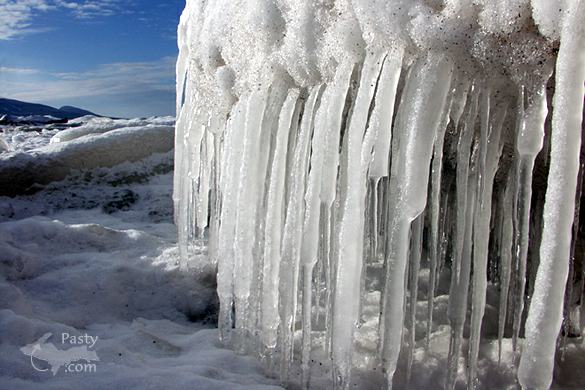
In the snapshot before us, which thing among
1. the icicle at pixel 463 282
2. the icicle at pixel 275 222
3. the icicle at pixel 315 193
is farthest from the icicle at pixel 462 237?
the icicle at pixel 275 222

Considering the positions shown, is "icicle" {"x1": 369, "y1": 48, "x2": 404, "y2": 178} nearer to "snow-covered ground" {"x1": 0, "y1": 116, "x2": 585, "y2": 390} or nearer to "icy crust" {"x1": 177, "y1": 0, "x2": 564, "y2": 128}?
"icy crust" {"x1": 177, "y1": 0, "x2": 564, "y2": 128}

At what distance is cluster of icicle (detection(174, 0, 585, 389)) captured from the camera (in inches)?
44.3

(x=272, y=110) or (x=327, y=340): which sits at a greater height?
(x=272, y=110)

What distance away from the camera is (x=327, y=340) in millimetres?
1800

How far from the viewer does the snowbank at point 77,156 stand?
4.82m

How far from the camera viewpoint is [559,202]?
1.07 meters

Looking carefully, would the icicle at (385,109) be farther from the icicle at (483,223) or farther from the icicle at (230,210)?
the icicle at (230,210)

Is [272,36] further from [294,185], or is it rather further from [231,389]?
[231,389]

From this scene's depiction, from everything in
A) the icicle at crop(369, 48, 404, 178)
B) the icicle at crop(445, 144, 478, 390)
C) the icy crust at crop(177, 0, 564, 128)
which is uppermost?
the icy crust at crop(177, 0, 564, 128)

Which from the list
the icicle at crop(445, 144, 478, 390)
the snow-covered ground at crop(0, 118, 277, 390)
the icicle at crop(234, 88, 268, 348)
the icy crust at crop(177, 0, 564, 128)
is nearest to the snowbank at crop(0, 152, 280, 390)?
the snow-covered ground at crop(0, 118, 277, 390)

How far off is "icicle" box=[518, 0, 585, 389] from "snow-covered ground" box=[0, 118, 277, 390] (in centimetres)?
98

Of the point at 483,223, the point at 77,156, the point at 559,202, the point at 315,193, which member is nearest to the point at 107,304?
the point at 315,193

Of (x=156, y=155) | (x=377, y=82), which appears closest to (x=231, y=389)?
(x=377, y=82)

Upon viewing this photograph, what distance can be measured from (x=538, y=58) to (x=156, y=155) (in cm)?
530
